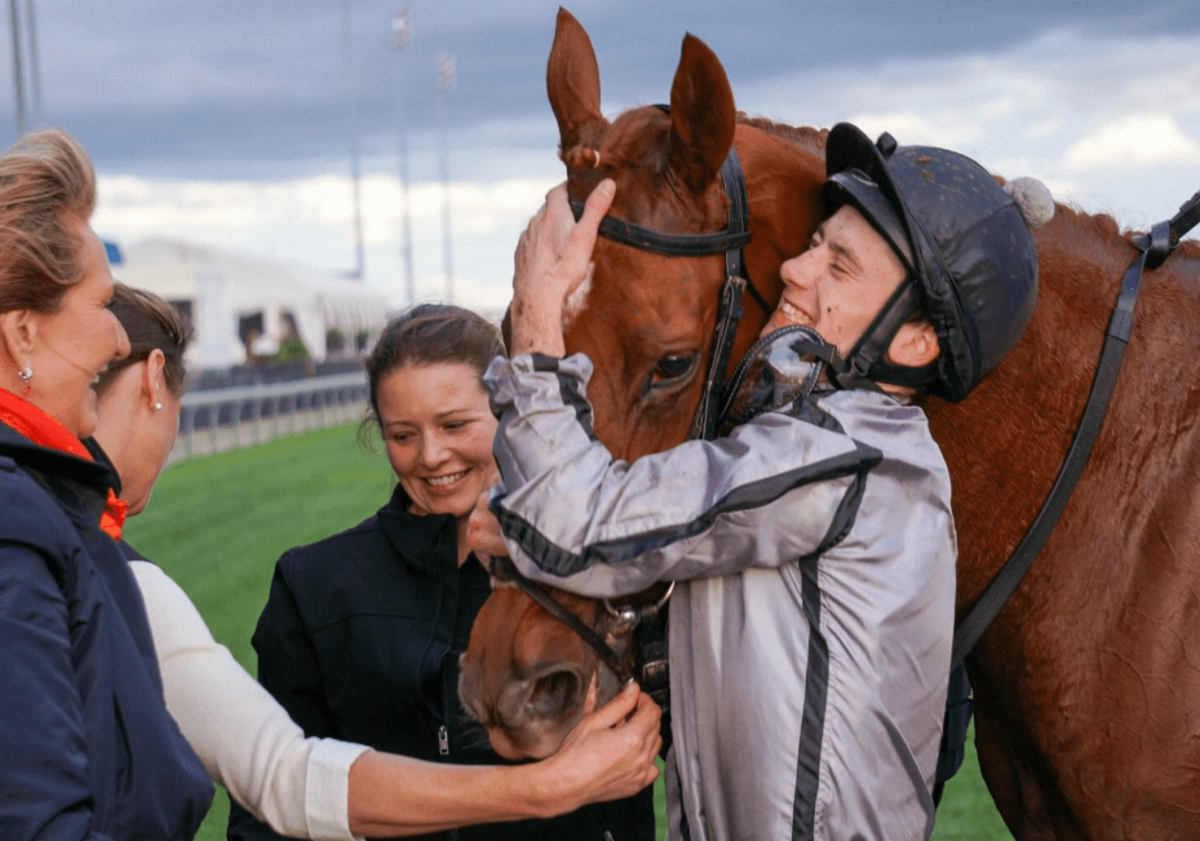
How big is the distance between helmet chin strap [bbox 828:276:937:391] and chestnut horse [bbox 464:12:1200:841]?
0.77ft

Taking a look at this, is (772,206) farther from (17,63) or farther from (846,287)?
(17,63)

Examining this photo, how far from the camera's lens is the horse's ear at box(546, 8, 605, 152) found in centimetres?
227

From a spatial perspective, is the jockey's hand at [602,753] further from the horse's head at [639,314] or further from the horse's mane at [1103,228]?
the horse's mane at [1103,228]

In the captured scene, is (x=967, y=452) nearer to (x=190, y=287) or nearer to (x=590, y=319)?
(x=590, y=319)

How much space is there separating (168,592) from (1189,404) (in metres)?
2.13

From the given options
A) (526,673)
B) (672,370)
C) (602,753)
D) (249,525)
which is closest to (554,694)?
(526,673)

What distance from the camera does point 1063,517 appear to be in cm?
232

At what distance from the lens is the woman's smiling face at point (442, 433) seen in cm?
290

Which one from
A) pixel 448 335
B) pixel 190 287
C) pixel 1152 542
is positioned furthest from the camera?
pixel 190 287

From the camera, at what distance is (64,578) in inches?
65.6

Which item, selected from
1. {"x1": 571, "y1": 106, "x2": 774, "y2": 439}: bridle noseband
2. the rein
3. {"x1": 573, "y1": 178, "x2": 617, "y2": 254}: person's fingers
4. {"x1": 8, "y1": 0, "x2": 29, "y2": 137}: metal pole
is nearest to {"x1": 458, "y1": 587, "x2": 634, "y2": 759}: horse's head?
{"x1": 571, "y1": 106, "x2": 774, "y2": 439}: bridle noseband

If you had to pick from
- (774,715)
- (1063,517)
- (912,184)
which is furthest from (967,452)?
(774,715)

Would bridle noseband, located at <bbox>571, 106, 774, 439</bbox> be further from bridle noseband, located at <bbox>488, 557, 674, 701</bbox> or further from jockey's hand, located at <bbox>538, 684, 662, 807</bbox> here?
jockey's hand, located at <bbox>538, 684, 662, 807</bbox>

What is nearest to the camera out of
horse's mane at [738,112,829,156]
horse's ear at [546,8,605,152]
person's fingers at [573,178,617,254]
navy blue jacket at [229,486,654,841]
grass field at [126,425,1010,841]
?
person's fingers at [573,178,617,254]
